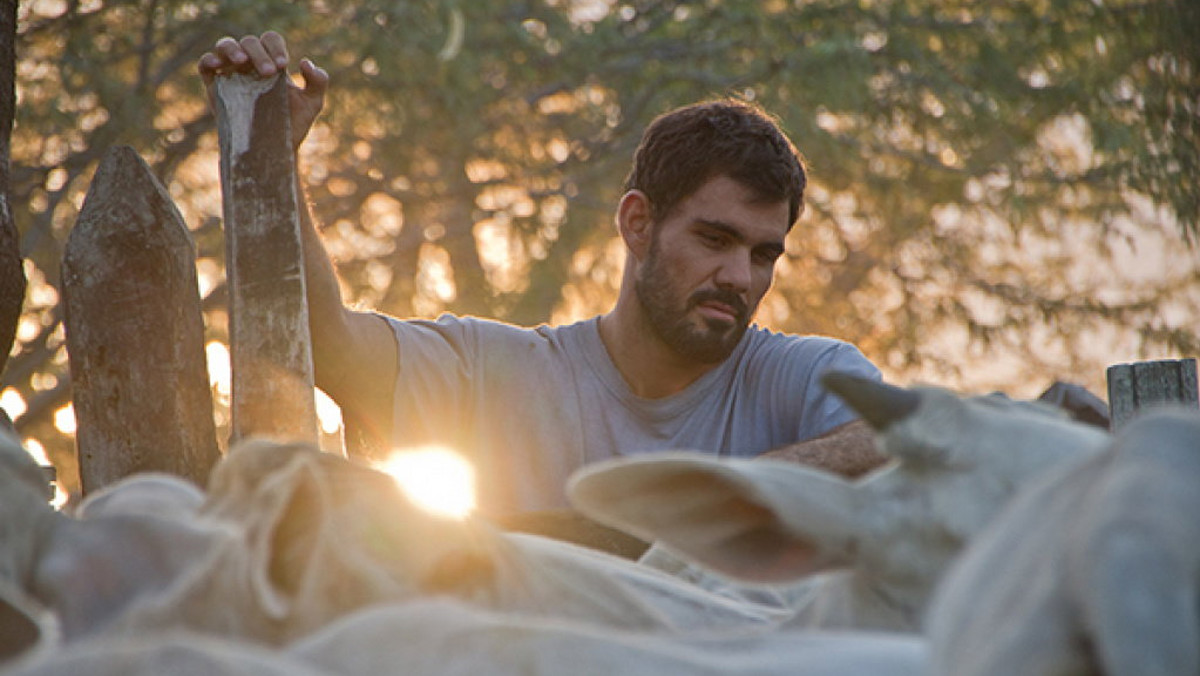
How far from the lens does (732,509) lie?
5.16ft

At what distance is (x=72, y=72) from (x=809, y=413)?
277 inches

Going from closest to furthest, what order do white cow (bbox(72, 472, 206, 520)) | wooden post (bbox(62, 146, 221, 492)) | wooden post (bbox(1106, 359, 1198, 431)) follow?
white cow (bbox(72, 472, 206, 520)), wooden post (bbox(62, 146, 221, 492)), wooden post (bbox(1106, 359, 1198, 431))

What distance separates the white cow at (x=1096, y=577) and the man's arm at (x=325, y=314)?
2.24 m

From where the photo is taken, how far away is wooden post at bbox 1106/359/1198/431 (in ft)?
12.5

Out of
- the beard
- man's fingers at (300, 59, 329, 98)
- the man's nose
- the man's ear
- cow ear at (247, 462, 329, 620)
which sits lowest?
cow ear at (247, 462, 329, 620)

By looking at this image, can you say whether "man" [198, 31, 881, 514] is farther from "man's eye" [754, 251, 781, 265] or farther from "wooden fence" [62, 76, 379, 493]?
"wooden fence" [62, 76, 379, 493]

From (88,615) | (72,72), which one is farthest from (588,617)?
(72,72)

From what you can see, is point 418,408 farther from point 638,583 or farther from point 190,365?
point 638,583

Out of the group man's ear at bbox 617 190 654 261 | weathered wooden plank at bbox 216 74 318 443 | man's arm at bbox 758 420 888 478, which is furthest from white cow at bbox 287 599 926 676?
man's ear at bbox 617 190 654 261

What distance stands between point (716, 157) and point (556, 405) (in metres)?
0.92

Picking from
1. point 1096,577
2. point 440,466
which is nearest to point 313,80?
point 440,466

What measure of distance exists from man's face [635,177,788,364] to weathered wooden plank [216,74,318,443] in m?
1.55

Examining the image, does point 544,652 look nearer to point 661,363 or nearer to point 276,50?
point 276,50

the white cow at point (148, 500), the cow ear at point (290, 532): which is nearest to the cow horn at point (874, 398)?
the cow ear at point (290, 532)
